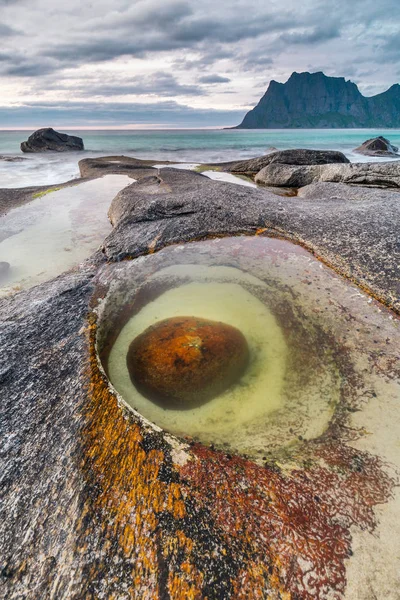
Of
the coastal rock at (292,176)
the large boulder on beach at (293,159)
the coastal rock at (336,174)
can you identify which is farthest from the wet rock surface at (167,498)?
the large boulder on beach at (293,159)

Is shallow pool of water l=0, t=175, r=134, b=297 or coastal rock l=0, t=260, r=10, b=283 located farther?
shallow pool of water l=0, t=175, r=134, b=297

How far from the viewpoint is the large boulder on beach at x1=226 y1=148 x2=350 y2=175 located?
786 inches

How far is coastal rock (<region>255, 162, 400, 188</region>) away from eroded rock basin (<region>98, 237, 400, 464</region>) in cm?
949

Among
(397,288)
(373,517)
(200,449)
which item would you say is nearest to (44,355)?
(200,449)

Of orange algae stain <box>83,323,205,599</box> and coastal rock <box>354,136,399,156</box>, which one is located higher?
coastal rock <box>354,136,399,156</box>

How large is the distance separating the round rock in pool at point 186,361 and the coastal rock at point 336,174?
1266 centimetres

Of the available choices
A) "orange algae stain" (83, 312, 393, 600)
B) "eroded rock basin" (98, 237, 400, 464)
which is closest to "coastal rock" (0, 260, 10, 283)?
"eroded rock basin" (98, 237, 400, 464)

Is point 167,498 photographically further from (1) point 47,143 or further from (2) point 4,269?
(1) point 47,143

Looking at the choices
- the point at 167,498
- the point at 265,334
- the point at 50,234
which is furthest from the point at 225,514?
the point at 50,234

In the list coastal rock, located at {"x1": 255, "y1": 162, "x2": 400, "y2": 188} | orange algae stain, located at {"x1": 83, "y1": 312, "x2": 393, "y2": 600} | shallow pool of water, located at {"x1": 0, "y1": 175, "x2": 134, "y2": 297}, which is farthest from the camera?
coastal rock, located at {"x1": 255, "y1": 162, "x2": 400, "y2": 188}

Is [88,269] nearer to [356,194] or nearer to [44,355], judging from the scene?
[44,355]

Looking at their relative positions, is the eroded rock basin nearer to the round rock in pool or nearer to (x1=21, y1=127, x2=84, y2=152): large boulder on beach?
the round rock in pool

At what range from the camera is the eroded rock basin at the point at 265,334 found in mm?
3215

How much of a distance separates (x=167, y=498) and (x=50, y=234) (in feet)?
30.3
